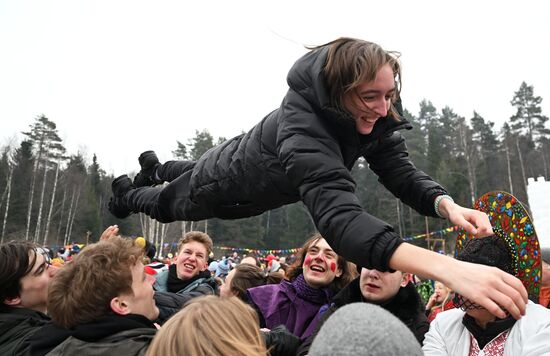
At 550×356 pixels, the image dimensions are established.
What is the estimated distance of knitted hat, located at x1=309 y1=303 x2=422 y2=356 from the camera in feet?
3.05

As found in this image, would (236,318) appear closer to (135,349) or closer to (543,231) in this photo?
(135,349)

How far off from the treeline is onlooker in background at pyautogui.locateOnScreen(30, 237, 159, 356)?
A: 31.5 metres

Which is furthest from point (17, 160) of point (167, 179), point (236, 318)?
point (236, 318)

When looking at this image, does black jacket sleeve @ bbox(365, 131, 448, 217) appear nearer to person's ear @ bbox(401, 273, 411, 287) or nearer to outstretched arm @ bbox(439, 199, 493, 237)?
outstretched arm @ bbox(439, 199, 493, 237)

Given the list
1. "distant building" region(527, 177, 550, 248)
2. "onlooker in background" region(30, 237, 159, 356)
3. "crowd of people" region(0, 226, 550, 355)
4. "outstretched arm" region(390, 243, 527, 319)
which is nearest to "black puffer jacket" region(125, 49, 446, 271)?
"outstretched arm" region(390, 243, 527, 319)

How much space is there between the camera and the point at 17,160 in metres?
39.8

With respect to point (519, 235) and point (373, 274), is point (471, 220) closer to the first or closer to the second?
point (519, 235)

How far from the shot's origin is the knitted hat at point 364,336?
93 centimetres

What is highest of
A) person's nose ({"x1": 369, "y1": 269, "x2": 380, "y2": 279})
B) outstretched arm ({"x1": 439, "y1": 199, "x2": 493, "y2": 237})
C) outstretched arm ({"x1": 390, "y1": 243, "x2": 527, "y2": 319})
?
outstretched arm ({"x1": 439, "y1": 199, "x2": 493, "y2": 237})

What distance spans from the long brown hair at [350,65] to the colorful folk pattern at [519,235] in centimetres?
88

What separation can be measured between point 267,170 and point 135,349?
1.19 meters

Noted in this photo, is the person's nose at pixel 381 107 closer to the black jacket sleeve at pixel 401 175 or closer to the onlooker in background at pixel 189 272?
the black jacket sleeve at pixel 401 175

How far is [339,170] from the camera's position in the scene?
6.53 feet

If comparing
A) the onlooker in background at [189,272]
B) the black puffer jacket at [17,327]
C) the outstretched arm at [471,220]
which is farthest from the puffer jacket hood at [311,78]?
the onlooker in background at [189,272]
